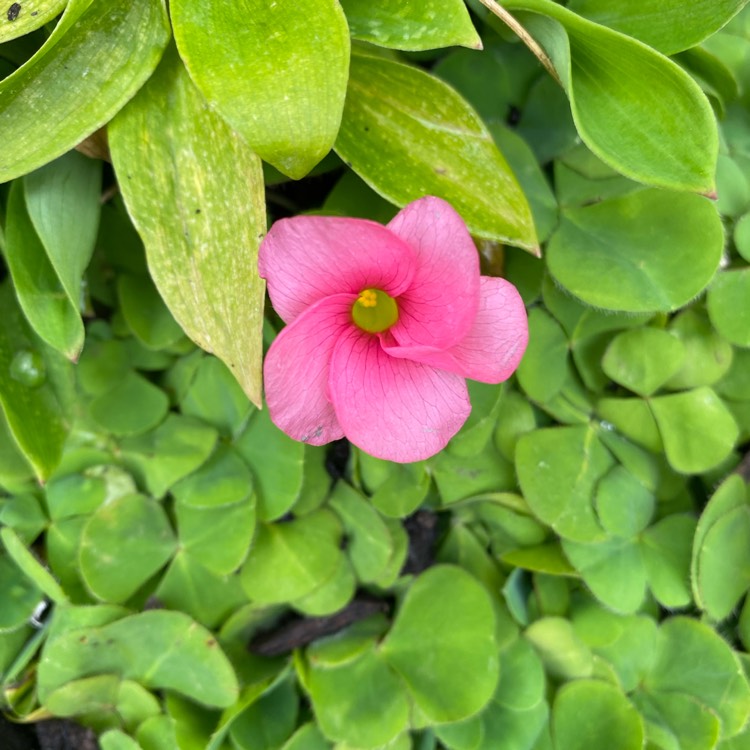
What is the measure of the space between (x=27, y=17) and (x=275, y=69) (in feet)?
0.88

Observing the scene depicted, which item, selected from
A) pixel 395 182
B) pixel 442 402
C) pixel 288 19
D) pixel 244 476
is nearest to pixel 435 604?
pixel 244 476

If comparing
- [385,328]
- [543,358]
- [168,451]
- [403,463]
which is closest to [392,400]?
[385,328]

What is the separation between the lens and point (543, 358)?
94 cm

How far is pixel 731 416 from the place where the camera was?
0.95 meters

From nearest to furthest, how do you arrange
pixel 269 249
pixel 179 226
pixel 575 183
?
pixel 269 249 → pixel 179 226 → pixel 575 183

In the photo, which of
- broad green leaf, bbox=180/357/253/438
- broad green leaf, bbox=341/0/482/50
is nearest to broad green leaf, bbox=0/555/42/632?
broad green leaf, bbox=180/357/253/438

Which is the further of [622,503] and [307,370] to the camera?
[622,503]

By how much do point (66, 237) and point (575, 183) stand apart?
0.64 meters

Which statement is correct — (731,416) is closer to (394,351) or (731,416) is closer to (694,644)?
(694,644)

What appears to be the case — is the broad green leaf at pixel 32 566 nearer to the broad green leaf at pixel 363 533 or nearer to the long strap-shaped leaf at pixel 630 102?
the broad green leaf at pixel 363 533

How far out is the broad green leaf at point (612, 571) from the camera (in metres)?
0.96

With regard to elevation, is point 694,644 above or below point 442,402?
below

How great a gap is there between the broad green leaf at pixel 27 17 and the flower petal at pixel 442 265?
40 centimetres

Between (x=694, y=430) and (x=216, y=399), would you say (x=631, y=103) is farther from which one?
(x=216, y=399)
